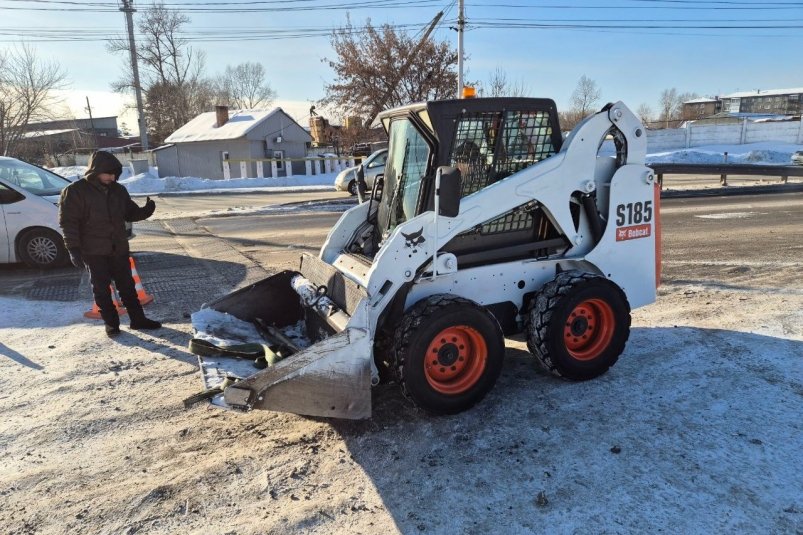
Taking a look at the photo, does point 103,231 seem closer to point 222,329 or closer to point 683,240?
point 222,329

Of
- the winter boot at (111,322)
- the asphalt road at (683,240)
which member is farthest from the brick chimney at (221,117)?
the winter boot at (111,322)

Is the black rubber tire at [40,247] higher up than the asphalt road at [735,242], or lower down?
higher up

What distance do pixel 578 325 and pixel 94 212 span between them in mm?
4620

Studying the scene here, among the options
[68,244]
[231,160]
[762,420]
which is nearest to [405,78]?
[231,160]

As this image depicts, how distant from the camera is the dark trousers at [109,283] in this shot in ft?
18.5

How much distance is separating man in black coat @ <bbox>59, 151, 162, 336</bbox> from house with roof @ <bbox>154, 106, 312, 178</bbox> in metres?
32.3

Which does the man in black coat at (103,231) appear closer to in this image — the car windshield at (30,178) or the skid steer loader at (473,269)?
the skid steer loader at (473,269)

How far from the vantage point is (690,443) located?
3.44 m

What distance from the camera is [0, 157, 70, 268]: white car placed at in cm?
853

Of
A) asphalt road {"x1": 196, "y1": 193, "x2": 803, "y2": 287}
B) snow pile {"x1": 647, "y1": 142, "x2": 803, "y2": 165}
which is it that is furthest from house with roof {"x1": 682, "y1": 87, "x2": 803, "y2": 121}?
asphalt road {"x1": 196, "y1": 193, "x2": 803, "y2": 287}

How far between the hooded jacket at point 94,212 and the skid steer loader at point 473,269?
1.62 meters

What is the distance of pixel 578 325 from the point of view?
424 cm

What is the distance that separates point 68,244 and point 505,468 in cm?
462

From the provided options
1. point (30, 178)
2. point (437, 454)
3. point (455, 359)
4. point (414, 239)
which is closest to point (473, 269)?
point (414, 239)
